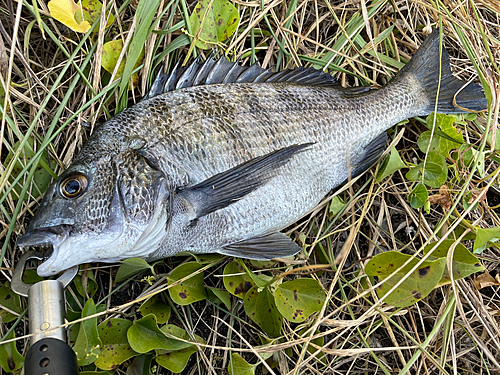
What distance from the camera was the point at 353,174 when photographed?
77.8 inches

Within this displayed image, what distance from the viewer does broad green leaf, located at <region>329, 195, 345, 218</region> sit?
1.99 metres

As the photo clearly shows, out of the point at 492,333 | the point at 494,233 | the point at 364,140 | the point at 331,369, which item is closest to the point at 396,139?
the point at 364,140

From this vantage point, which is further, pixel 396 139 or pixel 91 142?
pixel 396 139

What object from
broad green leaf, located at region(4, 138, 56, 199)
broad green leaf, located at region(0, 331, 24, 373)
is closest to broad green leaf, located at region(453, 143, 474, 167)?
broad green leaf, located at region(4, 138, 56, 199)

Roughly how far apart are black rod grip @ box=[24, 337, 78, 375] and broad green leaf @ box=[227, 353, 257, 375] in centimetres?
65

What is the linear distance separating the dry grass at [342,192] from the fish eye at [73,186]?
1.05ft

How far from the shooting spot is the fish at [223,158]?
151 centimetres

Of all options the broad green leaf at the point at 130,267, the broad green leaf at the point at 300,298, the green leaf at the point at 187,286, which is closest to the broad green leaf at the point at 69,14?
the broad green leaf at the point at 130,267

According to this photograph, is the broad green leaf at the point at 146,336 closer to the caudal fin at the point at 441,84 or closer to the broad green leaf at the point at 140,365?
the broad green leaf at the point at 140,365

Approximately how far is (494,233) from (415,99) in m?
0.81

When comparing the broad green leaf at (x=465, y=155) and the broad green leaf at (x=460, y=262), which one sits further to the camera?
the broad green leaf at (x=465, y=155)

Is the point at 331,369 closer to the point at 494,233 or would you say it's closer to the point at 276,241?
the point at 276,241

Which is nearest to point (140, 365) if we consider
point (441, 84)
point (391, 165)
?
point (391, 165)

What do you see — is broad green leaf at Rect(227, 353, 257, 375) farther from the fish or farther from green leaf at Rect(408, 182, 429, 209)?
green leaf at Rect(408, 182, 429, 209)
